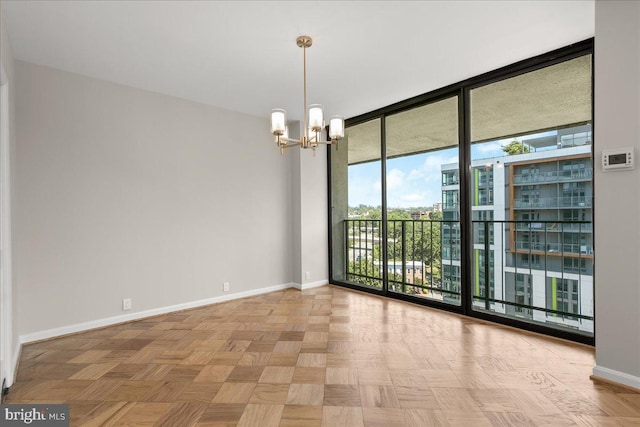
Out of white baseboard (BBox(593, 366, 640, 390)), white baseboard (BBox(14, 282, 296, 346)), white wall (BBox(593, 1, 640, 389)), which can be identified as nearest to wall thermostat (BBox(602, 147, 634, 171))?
white wall (BBox(593, 1, 640, 389))

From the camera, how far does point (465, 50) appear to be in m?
2.87

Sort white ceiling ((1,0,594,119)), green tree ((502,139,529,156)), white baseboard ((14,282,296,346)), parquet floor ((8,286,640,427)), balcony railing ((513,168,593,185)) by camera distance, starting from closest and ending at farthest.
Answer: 1. parquet floor ((8,286,640,427))
2. white ceiling ((1,0,594,119))
3. balcony railing ((513,168,593,185))
4. white baseboard ((14,282,296,346))
5. green tree ((502,139,529,156))

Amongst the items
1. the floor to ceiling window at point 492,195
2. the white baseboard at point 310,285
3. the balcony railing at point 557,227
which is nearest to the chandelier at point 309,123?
the floor to ceiling window at point 492,195

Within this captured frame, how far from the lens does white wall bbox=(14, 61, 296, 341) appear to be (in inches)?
118

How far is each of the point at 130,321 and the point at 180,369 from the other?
1454mm

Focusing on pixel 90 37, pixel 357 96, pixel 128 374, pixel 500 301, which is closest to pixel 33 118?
pixel 90 37

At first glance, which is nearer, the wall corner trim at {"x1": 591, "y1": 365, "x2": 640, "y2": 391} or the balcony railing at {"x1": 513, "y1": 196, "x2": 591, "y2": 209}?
the wall corner trim at {"x1": 591, "y1": 365, "x2": 640, "y2": 391}

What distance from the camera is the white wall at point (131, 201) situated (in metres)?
2.99

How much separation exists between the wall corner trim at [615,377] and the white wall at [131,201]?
3596mm

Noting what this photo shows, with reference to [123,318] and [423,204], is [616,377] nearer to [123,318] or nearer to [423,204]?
[423,204]

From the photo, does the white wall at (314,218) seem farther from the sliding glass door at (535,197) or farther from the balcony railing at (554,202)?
the balcony railing at (554,202)

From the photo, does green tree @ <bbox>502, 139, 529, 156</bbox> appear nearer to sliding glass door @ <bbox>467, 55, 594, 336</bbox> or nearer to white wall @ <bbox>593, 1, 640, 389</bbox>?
sliding glass door @ <bbox>467, 55, 594, 336</bbox>

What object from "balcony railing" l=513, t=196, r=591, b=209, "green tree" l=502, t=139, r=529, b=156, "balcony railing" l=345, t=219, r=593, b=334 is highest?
"green tree" l=502, t=139, r=529, b=156

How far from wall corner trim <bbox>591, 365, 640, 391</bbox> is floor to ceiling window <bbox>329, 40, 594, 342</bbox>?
651 mm
